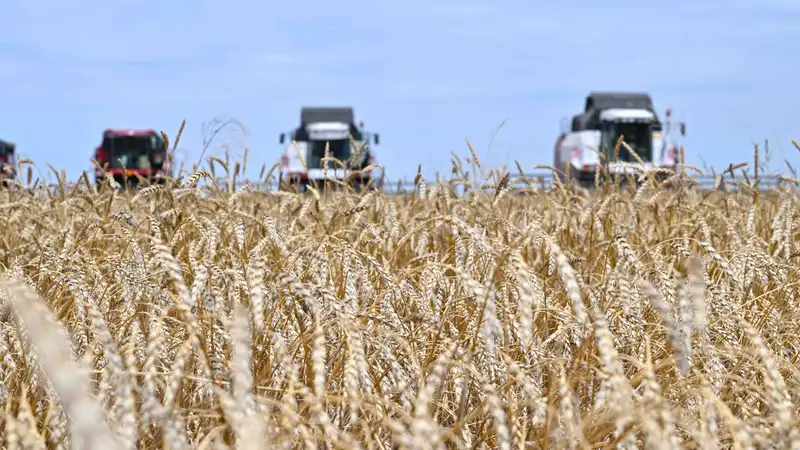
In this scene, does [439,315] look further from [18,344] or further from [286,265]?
[18,344]

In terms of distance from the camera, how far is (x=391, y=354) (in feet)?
6.00

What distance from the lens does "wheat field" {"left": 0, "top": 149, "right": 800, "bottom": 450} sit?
136 centimetres

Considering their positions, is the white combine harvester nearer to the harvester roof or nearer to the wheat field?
the harvester roof

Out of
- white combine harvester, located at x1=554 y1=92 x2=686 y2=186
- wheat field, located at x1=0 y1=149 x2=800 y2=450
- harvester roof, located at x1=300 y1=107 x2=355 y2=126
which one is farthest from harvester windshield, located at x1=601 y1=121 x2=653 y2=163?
wheat field, located at x1=0 y1=149 x2=800 y2=450

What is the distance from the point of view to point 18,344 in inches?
95.7

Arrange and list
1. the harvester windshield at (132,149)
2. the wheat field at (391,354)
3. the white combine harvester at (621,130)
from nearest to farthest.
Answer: the wheat field at (391,354) < the white combine harvester at (621,130) < the harvester windshield at (132,149)

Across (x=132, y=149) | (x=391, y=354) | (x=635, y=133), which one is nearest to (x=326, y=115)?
(x=132, y=149)

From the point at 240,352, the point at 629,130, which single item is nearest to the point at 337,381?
the point at 240,352

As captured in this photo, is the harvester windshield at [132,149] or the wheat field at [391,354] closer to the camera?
the wheat field at [391,354]

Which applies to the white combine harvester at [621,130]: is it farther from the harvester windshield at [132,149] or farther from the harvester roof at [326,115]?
the harvester windshield at [132,149]

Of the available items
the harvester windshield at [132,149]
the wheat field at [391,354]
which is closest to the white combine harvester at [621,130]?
the harvester windshield at [132,149]

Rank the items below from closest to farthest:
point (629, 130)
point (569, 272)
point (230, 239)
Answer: point (569, 272), point (230, 239), point (629, 130)

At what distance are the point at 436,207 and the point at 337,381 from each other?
7.57 feet

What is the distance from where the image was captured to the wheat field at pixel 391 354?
1357 millimetres
